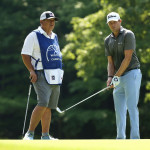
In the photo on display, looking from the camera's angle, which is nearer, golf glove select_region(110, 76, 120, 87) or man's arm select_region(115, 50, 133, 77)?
man's arm select_region(115, 50, 133, 77)

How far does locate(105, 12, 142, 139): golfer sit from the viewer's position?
616 centimetres

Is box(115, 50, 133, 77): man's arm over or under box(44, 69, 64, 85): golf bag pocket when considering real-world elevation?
over

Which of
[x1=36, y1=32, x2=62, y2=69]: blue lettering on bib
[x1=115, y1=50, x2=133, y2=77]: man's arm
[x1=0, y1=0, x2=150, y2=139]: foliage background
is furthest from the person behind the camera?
[x1=0, y1=0, x2=150, y2=139]: foliage background

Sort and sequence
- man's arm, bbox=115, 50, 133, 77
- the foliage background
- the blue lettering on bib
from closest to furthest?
1. man's arm, bbox=115, 50, 133, 77
2. the blue lettering on bib
3. the foliage background

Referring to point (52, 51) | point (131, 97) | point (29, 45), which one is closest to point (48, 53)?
point (52, 51)

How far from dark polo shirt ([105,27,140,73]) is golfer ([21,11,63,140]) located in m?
0.59

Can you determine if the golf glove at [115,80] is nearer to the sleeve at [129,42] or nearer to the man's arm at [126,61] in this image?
the man's arm at [126,61]

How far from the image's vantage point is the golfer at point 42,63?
6199 mm

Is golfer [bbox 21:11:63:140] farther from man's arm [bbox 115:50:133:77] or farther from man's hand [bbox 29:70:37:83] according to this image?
man's arm [bbox 115:50:133:77]

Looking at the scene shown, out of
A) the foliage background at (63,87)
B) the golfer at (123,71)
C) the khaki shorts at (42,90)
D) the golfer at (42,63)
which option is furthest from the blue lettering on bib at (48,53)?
the foliage background at (63,87)

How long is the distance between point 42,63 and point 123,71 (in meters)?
0.90

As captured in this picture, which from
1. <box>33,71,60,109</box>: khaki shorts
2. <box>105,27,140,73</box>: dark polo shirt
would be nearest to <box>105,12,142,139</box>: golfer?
<box>105,27,140,73</box>: dark polo shirt

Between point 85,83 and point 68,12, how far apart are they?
3.14m

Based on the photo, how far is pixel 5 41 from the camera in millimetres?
25453
